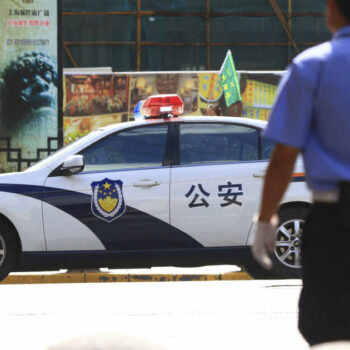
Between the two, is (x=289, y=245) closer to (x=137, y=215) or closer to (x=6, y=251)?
(x=137, y=215)

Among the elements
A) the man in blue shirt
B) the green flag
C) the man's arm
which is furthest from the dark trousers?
the green flag

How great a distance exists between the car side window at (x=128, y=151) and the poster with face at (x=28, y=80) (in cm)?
521

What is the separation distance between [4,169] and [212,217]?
647 cm

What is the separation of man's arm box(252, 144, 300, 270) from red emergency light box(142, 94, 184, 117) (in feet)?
17.7

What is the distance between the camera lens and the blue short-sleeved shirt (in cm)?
273

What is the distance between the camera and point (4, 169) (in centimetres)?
1362

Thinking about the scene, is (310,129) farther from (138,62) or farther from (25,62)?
(138,62)

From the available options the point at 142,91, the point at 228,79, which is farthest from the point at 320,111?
the point at 142,91

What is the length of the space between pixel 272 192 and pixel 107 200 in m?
5.02

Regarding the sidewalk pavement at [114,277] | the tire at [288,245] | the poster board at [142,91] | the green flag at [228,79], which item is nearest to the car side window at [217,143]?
the tire at [288,245]

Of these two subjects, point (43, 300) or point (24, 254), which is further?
point (24, 254)

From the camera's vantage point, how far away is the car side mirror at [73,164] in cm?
771

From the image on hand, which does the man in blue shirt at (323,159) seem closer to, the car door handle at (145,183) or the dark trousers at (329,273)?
the dark trousers at (329,273)

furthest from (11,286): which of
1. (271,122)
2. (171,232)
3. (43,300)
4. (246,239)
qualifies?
(271,122)
